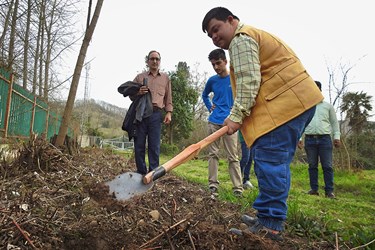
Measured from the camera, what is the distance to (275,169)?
1.95 m

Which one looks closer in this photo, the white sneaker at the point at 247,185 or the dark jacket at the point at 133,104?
the dark jacket at the point at 133,104

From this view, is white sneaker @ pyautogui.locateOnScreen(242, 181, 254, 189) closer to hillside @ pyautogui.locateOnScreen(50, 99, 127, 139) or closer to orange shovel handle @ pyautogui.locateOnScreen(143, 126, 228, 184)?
orange shovel handle @ pyautogui.locateOnScreen(143, 126, 228, 184)

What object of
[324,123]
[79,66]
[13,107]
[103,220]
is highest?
[79,66]

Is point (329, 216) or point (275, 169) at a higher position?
point (275, 169)

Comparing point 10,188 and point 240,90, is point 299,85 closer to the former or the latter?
point 240,90

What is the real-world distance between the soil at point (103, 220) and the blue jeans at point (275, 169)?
0.22 meters

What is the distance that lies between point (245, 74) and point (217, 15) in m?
0.57

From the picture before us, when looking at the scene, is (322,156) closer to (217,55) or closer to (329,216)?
(329,216)

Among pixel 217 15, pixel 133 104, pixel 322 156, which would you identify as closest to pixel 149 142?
pixel 133 104

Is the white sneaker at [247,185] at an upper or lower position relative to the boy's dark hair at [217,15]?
lower

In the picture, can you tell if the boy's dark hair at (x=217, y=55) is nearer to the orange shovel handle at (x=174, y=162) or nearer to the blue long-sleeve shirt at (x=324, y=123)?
the blue long-sleeve shirt at (x=324, y=123)

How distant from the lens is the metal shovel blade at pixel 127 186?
2203 mm

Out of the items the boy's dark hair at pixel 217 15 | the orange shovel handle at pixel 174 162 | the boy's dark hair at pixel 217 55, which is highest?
the boy's dark hair at pixel 217 55

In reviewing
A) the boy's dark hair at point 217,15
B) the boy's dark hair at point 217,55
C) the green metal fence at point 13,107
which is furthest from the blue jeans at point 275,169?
the green metal fence at point 13,107
